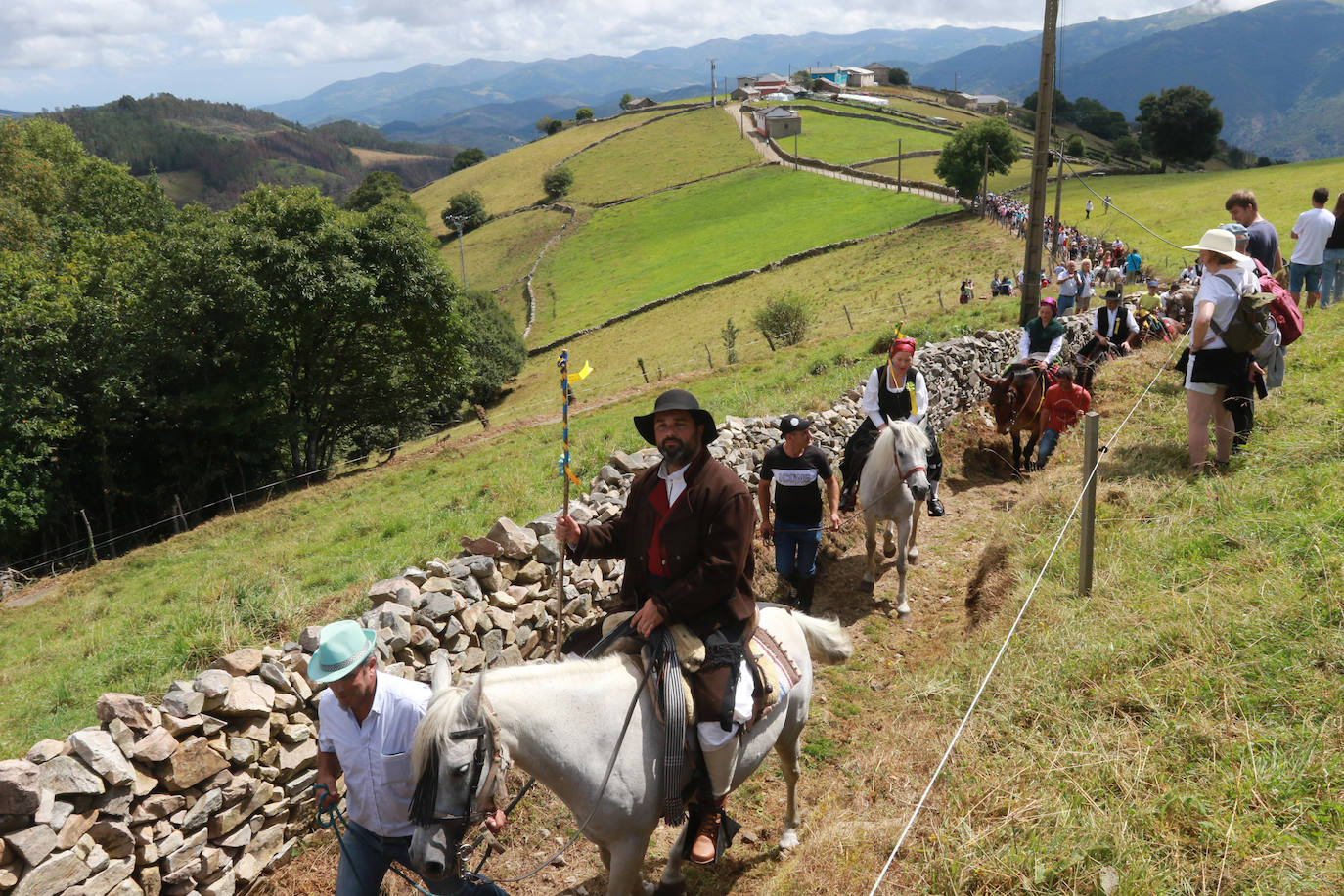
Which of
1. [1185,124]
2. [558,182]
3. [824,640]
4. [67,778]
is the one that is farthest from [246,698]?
[1185,124]

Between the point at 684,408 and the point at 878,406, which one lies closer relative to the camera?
the point at 684,408

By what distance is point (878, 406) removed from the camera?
8766 mm

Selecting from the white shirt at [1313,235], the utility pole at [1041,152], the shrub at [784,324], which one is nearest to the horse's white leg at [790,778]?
the white shirt at [1313,235]

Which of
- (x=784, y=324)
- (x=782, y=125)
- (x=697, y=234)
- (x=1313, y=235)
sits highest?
(x=782, y=125)

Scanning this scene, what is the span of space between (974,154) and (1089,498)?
58321mm

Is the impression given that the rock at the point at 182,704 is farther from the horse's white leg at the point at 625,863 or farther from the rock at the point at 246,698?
the horse's white leg at the point at 625,863

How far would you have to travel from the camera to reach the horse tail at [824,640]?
5387mm

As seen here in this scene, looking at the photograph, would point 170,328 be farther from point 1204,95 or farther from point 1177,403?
point 1204,95

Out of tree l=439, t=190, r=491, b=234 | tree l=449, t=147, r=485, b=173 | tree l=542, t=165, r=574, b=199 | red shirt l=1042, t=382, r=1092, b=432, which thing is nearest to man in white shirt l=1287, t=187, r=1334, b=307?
red shirt l=1042, t=382, r=1092, b=432

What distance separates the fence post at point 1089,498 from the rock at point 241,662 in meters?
5.92

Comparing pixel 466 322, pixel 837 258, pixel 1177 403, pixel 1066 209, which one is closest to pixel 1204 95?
pixel 1066 209

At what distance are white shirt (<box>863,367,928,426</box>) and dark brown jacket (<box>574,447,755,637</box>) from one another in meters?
4.73

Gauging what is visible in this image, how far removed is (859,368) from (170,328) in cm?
1886

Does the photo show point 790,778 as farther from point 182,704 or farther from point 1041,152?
point 1041,152
